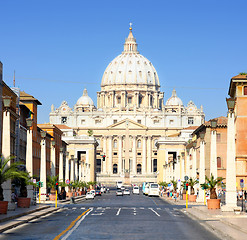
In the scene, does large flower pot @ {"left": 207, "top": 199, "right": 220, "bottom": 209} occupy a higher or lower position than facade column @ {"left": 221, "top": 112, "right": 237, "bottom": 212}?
lower

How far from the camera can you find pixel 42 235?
1021 inches

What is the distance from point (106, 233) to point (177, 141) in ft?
519

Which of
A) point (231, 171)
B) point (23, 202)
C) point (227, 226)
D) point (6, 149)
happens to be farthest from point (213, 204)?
point (227, 226)

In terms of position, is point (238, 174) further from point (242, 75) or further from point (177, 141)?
point (177, 141)

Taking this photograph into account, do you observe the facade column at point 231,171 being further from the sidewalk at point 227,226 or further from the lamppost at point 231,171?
the sidewalk at point 227,226

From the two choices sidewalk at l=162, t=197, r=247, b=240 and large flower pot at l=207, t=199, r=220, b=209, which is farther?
large flower pot at l=207, t=199, r=220, b=209

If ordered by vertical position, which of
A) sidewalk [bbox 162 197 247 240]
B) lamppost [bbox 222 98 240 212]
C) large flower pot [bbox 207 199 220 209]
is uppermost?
lamppost [bbox 222 98 240 212]

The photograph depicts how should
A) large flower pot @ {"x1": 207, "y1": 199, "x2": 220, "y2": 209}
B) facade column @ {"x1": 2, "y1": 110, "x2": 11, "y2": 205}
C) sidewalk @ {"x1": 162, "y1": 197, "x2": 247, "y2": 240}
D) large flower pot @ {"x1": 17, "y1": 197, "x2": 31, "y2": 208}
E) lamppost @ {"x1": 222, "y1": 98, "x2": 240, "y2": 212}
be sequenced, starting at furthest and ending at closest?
1. large flower pot @ {"x1": 17, "y1": 197, "x2": 31, "y2": 208}
2. large flower pot @ {"x1": 207, "y1": 199, "x2": 220, "y2": 209}
3. facade column @ {"x1": 2, "y1": 110, "x2": 11, "y2": 205}
4. lamppost @ {"x1": 222, "y1": 98, "x2": 240, "y2": 212}
5. sidewalk @ {"x1": 162, "y1": 197, "x2": 247, "y2": 240}

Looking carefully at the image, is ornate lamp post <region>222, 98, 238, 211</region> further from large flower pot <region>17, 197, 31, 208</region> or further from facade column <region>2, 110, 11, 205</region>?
large flower pot <region>17, 197, 31, 208</region>

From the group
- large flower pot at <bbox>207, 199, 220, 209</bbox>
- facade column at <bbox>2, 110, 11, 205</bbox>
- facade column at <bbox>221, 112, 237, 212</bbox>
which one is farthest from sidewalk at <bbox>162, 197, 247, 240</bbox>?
facade column at <bbox>2, 110, 11, 205</bbox>

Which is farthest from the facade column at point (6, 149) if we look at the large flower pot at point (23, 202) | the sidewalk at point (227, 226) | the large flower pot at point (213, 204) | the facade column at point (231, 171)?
the large flower pot at point (213, 204)

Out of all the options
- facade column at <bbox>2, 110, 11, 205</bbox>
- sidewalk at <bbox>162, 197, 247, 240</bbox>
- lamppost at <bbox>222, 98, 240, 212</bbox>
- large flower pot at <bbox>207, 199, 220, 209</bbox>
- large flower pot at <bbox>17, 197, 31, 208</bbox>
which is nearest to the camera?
sidewalk at <bbox>162, 197, 247, 240</bbox>

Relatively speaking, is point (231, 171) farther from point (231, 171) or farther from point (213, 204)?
point (213, 204)

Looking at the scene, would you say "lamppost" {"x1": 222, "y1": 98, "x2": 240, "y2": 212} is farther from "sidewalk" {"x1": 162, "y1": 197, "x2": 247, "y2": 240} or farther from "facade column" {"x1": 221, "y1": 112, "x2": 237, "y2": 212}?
"sidewalk" {"x1": 162, "y1": 197, "x2": 247, "y2": 240}
